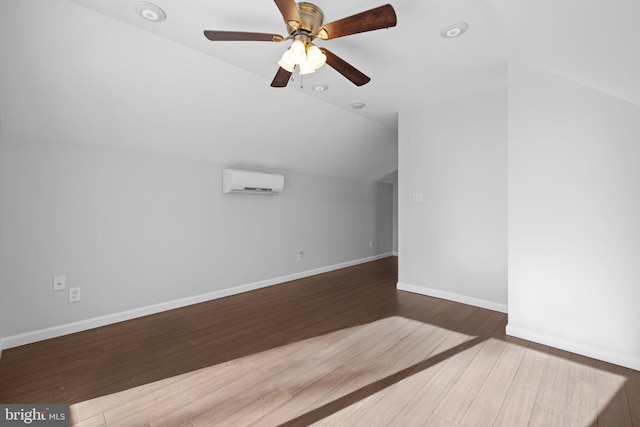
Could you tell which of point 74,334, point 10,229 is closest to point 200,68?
point 10,229

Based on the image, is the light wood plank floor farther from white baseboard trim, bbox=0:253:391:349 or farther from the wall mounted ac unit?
the wall mounted ac unit

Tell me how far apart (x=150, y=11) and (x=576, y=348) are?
4131 mm

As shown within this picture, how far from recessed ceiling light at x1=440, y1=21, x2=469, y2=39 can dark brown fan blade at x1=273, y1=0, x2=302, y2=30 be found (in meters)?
1.21

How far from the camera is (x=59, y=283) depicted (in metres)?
2.67

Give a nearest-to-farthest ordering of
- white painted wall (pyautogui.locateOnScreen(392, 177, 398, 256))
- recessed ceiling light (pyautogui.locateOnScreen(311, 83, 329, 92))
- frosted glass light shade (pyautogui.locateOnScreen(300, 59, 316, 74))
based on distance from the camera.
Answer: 1. frosted glass light shade (pyautogui.locateOnScreen(300, 59, 316, 74))
2. recessed ceiling light (pyautogui.locateOnScreen(311, 83, 329, 92))
3. white painted wall (pyautogui.locateOnScreen(392, 177, 398, 256))

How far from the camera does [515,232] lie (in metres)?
2.65

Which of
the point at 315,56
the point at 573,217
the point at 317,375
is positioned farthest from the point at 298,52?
the point at 573,217

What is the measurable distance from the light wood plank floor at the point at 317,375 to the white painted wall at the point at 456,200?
0.59 m

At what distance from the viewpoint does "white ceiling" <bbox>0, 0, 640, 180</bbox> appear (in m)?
1.89

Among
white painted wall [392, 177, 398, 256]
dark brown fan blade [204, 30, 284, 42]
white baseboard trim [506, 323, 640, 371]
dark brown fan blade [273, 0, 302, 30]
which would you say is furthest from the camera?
white painted wall [392, 177, 398, 256]

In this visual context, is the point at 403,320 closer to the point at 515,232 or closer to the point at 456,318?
the point at 456,318

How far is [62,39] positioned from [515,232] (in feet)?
13.0

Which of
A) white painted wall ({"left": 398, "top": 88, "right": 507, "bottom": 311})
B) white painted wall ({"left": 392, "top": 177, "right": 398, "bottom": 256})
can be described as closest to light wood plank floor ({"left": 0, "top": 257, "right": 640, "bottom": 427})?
white painted wall ({"left": 398, "top": 88, "right": 507, "bottom": 311})

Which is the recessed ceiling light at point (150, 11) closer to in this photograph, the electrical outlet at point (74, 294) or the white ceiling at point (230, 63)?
the white ceiling at point (230, 63)
